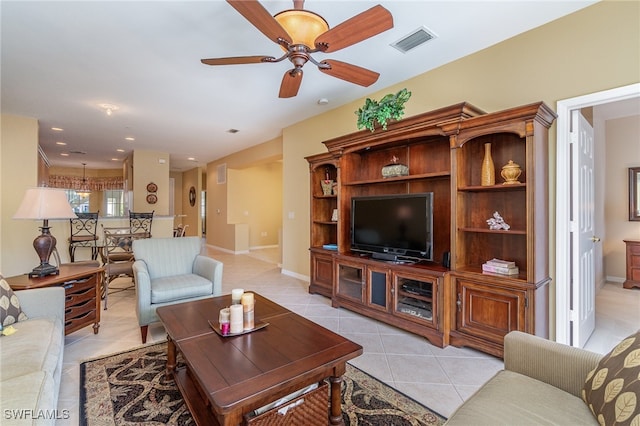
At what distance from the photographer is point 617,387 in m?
1.02

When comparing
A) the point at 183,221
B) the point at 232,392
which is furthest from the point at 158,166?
the point at 232,392

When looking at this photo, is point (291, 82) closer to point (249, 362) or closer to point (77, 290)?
point (249, 362)

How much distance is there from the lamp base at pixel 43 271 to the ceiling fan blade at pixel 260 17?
2.74 metres

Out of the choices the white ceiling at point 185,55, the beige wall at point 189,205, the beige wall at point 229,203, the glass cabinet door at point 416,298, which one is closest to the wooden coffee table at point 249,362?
the glass cabinet door at point 416,298

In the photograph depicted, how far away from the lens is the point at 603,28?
2.27 m

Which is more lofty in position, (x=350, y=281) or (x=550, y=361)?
(x=550, y=361)

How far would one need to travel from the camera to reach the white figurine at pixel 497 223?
2.65 metres

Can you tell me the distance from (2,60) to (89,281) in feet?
8.10

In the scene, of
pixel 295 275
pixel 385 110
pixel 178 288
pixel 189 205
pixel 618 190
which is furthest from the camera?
pixel 189 205

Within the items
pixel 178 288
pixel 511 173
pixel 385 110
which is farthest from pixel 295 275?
pixel 511 173

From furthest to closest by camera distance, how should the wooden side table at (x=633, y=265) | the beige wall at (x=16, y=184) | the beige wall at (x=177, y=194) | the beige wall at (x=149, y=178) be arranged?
1. the beige wall at (x=177, y=194)
2. the beige wall at (x=149, y=178)
3. the beige wall at (x=16, y=184)
4. the wooden side table at (x=633, y=265)

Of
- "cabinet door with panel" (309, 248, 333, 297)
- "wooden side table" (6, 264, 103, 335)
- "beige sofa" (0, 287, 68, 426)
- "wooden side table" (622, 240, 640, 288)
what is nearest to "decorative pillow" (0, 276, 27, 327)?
"beige sofa" (0, 287, 68, 426)

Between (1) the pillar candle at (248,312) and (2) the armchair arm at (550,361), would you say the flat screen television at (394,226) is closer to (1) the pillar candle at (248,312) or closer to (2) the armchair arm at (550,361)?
(2) the armchair arm at (550,361)

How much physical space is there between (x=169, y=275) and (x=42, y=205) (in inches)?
50.3
